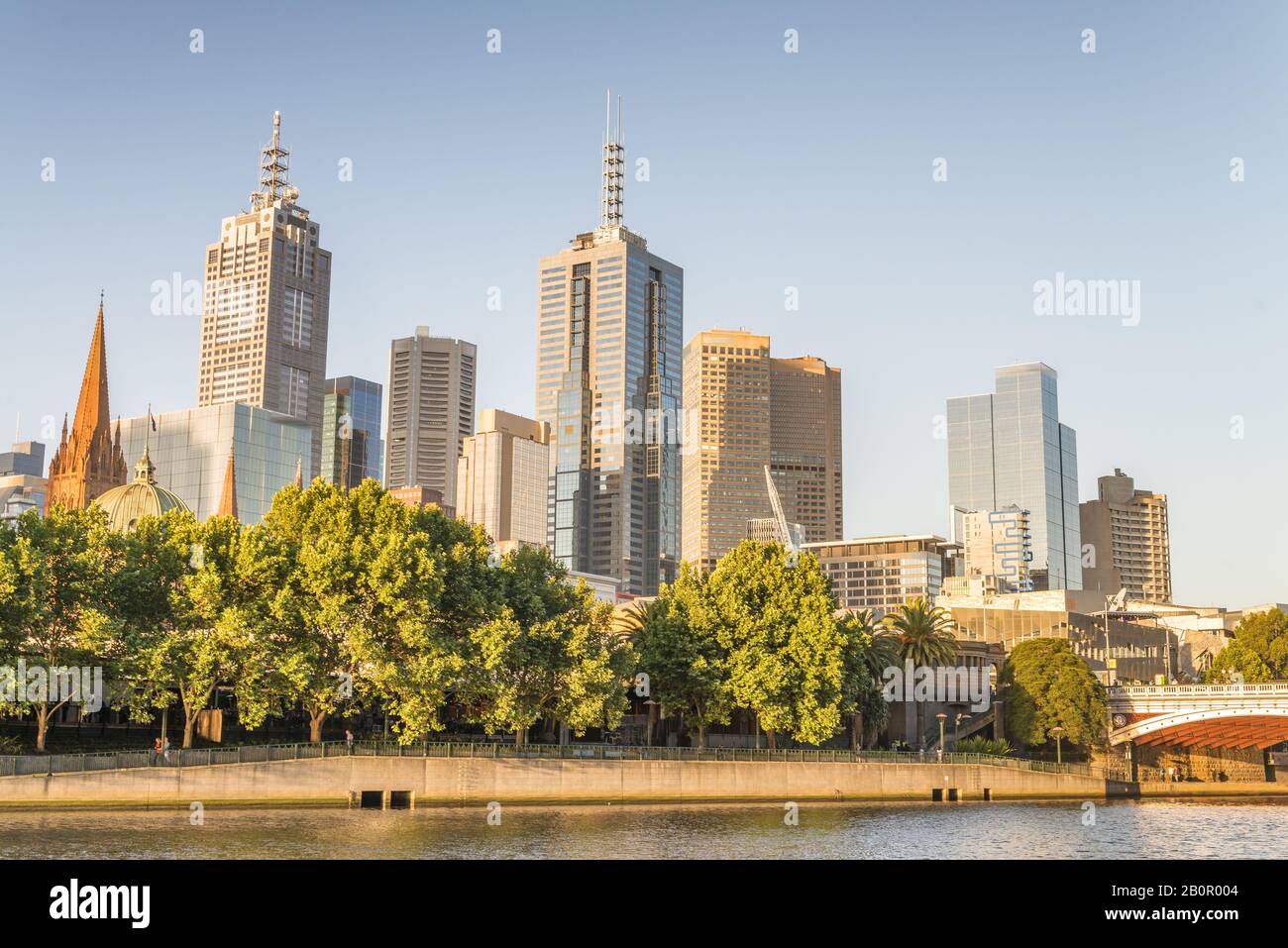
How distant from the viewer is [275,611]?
3118 inches

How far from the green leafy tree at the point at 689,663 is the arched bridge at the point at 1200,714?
42675mm

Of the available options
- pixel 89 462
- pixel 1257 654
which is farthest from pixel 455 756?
pixel 89 462

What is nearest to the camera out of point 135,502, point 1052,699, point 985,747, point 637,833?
point 637,833

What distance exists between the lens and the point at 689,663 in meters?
101

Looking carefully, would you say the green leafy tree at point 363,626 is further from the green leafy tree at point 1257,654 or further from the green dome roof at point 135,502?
the green leafy tree at point 1257,654

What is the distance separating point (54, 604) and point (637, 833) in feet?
119

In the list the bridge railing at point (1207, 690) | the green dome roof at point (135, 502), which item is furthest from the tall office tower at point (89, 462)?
the bridge railing at point (1207, 690)

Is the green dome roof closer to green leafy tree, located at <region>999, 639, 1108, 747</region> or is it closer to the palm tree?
the palm tree

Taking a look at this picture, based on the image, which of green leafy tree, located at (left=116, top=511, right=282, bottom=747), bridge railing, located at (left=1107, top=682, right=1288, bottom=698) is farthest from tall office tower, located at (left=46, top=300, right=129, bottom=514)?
bridge railing, located at (left=1107, top=682, right=1288, bottom=698)

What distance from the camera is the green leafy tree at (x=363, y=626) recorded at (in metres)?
80.6

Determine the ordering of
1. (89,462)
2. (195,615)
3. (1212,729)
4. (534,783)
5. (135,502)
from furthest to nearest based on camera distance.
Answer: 1. (89,462)
2. (135,502)
3. (1212,729)
4. (534,783)
5. (195,615)

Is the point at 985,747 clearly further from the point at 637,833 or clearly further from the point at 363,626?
the point at 363,626

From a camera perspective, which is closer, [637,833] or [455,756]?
[637,833]

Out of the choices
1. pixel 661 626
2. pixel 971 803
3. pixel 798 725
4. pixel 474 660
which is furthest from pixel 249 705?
pixel 971 803
